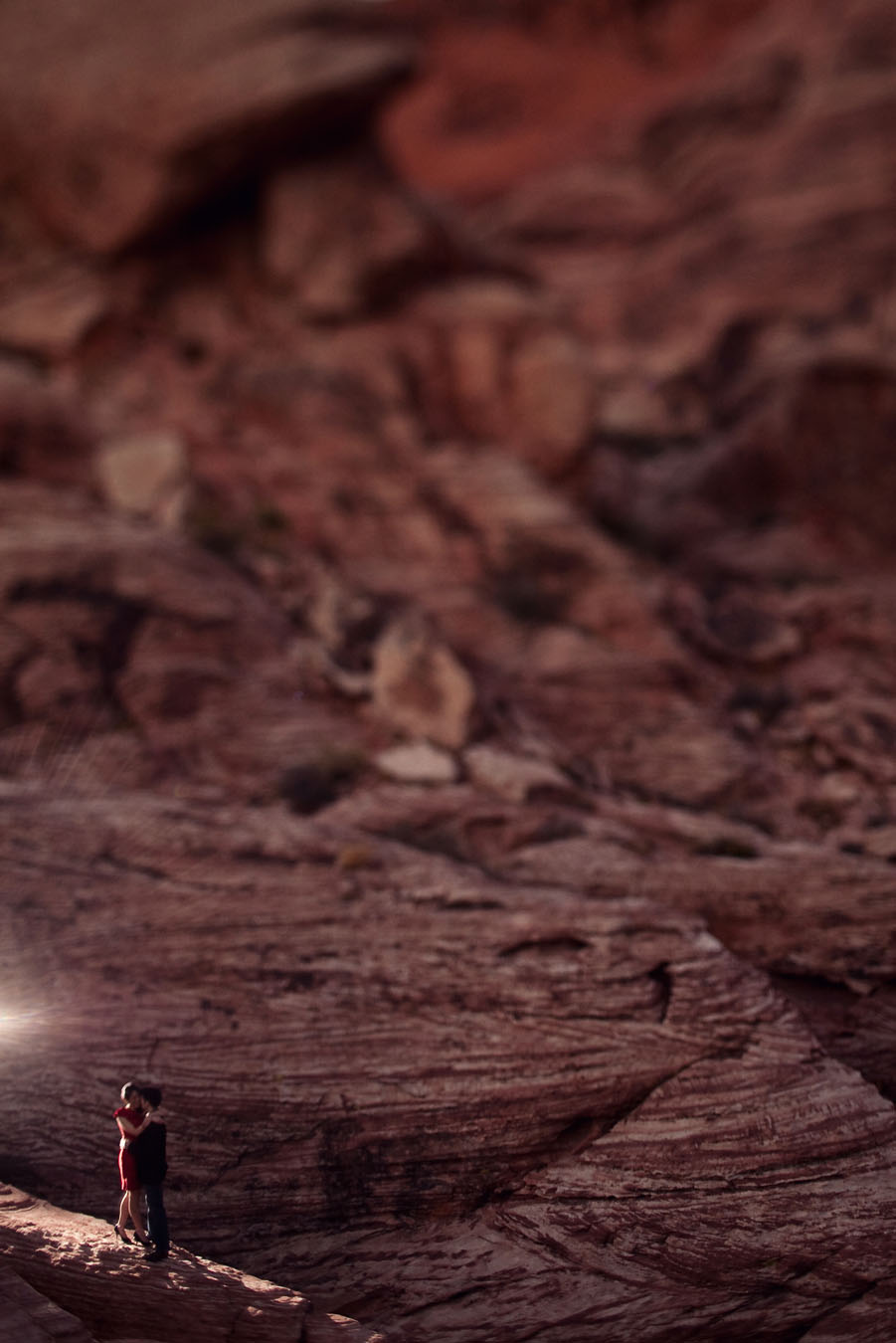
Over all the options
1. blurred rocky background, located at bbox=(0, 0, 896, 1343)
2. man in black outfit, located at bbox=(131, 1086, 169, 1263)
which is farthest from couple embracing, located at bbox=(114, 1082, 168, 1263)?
blurred rocky background, located at bbox=(0, 0, 896, 1343)

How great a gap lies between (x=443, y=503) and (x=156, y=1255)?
11.7 meters

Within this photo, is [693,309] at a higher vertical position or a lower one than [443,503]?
higher

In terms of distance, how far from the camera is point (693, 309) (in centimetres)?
2975

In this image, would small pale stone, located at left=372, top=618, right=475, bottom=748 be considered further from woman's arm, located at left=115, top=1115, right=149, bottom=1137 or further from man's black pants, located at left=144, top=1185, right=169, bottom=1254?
man's black pants, located at left=144, top=1185, right=169, bottom=1254

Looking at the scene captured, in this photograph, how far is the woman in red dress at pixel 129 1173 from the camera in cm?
540

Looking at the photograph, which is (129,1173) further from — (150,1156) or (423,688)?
(423,688)

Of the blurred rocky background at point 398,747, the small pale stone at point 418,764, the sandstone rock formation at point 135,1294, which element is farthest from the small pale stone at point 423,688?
the sandstone rock formation at point 135,1294

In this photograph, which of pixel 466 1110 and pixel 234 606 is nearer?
pixel 466 1110

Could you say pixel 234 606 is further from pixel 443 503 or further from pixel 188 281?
pixel 188 281

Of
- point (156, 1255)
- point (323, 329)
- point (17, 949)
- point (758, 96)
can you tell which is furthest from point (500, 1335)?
point (758, 96)

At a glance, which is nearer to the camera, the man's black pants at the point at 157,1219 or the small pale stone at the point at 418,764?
the man's black pants at the point at 157,1219

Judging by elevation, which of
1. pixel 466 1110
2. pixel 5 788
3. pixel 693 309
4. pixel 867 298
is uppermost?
pixel 693 309

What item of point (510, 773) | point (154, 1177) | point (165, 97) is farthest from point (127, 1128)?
point (165, 97)

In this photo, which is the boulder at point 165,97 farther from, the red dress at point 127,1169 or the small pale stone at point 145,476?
the red dress at point 127,1169
